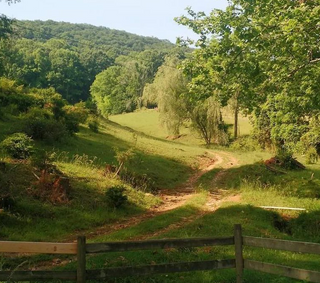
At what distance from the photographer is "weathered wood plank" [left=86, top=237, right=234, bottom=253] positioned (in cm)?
634

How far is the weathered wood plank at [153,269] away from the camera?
6.41 meters

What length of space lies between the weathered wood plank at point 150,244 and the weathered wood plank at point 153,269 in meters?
0.37

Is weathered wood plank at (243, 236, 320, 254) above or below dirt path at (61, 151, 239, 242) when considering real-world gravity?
above

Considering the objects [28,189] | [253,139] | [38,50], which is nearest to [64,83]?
[38,50]

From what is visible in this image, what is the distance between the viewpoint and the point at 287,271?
638 cm

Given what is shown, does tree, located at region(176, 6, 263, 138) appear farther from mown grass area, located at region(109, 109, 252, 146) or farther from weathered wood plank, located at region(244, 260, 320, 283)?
mown grass area, located at region(109, 109, 252, 146)

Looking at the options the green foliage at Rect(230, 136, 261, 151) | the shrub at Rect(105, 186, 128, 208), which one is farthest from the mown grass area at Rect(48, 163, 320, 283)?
the green foliage at Rect(230, 136, 261, 151)

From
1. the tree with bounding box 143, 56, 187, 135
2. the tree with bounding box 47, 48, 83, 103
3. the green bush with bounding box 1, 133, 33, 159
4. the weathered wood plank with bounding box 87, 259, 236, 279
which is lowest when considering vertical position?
the weathered wood plank with bounding box 87, 259, 236, 279

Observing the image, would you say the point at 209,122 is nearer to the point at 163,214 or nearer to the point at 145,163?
the point at 145,163

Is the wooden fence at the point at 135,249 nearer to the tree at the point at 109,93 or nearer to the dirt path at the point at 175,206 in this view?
the dirt path at the point at 175,206

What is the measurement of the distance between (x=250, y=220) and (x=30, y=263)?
8397 mm

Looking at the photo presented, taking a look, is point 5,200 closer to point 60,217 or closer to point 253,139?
point 60,217

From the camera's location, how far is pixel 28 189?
1381 centimetres

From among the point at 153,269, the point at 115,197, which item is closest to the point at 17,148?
the point at 115,197
